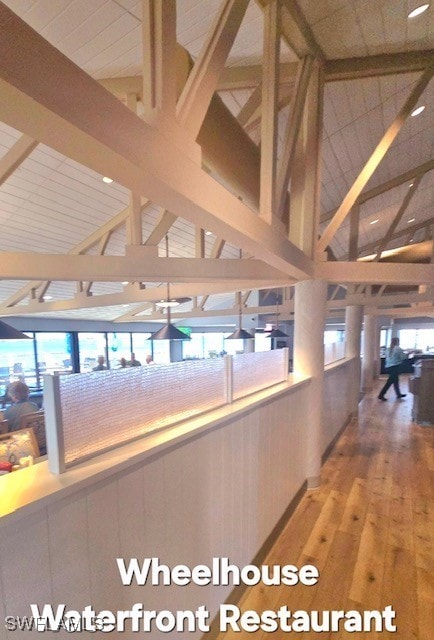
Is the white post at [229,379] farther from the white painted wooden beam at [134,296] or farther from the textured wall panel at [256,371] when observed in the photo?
the white painted wooden beam at [134,296]

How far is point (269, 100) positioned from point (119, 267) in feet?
5.76

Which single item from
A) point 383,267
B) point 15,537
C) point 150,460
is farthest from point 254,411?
point 383,267

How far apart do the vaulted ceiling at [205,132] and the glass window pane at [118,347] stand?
601cm

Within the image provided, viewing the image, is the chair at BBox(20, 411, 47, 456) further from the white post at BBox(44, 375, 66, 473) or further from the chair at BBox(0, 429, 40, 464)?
the white post at BBox(44, 375, 66, 473)

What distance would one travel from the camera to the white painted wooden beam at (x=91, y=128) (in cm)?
51

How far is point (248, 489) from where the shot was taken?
71.4 inches

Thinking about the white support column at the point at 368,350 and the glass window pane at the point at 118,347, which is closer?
the white support column at the point at 368,350

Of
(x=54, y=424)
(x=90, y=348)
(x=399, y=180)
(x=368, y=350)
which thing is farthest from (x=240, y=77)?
(x=90, y=348)

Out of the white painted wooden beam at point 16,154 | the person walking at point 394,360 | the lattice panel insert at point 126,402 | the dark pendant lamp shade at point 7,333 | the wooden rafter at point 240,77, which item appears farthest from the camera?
the person walking at point 394,360

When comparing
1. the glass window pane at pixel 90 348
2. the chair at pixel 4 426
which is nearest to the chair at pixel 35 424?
the chair at pixel 4 426

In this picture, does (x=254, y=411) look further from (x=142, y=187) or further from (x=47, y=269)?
(x=47, y=269)

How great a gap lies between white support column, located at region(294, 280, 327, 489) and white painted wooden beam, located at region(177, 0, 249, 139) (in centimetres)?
199

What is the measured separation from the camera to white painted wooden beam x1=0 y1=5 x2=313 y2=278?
1.69 feet

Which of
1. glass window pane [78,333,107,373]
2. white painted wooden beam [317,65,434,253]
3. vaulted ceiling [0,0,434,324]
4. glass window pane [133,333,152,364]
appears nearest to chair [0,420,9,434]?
vaulted ceiling [0,0,434,324]
